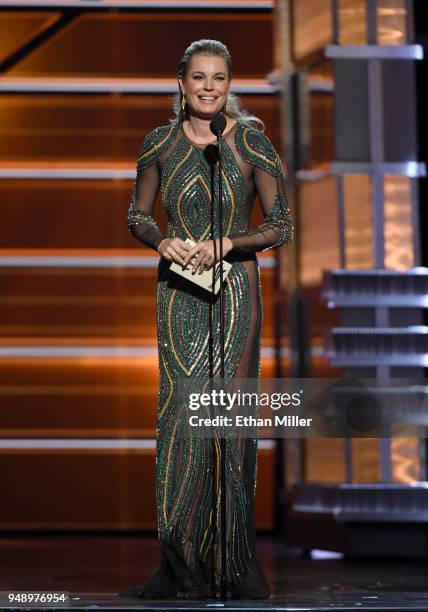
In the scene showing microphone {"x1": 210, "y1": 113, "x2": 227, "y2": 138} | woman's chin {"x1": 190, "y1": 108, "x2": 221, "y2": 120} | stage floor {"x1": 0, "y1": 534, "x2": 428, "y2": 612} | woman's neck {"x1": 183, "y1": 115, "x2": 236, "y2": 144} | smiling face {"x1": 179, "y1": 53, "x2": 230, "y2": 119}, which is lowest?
stage floor {"x1": 0, "y1": 534, "x2": 428, "y2": 612}

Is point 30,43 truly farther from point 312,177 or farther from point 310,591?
point 310,591

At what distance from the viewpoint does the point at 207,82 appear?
135 inches

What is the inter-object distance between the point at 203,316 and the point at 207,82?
60cm

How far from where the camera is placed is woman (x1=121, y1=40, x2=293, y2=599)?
3369 mm

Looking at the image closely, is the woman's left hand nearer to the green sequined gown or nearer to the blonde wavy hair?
the green sequined gown

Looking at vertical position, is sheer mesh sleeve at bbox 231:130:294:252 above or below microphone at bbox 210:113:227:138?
below

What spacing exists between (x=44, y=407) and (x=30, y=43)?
6.00 ft

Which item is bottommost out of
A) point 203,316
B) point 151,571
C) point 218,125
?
point 151,571

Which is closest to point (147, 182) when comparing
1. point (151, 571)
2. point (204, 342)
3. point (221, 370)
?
point (204, 342)

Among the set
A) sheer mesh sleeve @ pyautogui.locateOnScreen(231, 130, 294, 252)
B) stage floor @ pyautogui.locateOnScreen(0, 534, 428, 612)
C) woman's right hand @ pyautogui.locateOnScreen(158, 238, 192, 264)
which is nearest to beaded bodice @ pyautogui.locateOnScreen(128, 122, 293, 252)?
sheer mesh sleeve @ pyautogui.locateOnScreen(231, 130, 294, 252)

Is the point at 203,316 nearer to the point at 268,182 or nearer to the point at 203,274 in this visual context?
the point at 203,274

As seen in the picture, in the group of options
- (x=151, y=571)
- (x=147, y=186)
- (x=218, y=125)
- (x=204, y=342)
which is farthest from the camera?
(x=151, y=571)

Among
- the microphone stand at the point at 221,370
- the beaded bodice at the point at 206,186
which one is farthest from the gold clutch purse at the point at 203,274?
the beaded bodice at the point at 206,186

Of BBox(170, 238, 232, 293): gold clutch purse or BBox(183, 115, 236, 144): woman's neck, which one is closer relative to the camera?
BBox(170, 238, 232, 293): gold clutch purse
